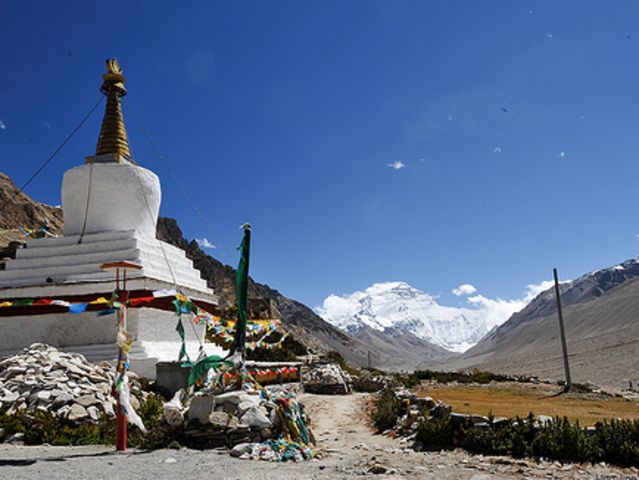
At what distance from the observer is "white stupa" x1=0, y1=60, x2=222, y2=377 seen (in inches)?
569

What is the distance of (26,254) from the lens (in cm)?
1661

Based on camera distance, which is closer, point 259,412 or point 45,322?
point 259,412

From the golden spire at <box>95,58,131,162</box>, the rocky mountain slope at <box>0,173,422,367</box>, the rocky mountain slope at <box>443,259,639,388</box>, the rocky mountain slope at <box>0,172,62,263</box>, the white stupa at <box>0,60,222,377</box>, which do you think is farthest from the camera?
the rocky mountain slope at <box>0,172,62,263</box>

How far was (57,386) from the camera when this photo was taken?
9.88 m

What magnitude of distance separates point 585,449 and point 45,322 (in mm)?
13790

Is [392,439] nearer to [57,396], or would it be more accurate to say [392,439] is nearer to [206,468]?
[206,468]

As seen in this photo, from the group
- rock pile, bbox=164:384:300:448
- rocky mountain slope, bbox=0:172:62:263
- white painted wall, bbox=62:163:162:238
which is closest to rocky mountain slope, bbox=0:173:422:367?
rocky mountain slope, bbox=0:172:62:263

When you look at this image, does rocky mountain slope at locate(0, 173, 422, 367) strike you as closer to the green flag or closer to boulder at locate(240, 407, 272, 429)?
the green flag

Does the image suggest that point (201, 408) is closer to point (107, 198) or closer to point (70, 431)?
point (70, 431)

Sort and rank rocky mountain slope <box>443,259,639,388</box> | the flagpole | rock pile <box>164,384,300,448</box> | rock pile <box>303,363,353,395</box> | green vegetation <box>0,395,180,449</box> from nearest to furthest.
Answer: rock pile <box>164,384,300,448</box>
green vegetation <box>0,395,180,449</box>
the flagpole
rock pile <box>303,363,353,395</box>
rocky mountain slope <box>443,259,639,388</box>

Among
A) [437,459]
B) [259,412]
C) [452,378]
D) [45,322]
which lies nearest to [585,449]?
[437,459]

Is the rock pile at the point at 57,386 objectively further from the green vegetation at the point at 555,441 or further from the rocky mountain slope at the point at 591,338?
the rocky mountain slope at the point at 591,338

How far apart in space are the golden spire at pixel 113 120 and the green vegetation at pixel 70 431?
11.2 m

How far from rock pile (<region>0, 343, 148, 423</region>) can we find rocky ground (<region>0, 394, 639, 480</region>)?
1.18m
